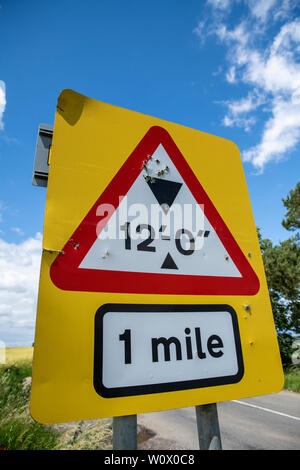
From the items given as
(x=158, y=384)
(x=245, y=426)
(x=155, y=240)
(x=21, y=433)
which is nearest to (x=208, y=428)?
(x=158, y=384)

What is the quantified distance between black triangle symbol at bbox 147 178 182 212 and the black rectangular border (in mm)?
379

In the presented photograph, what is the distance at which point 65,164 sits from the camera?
0.80 m

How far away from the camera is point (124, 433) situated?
609 mm

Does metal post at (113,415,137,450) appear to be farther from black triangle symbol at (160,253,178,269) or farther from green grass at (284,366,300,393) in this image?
green grass at (284,366,300,393)

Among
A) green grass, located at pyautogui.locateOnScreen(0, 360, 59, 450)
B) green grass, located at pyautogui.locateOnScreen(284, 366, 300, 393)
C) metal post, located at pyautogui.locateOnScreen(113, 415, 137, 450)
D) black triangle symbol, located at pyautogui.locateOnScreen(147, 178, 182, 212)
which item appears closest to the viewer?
metal post, located at pyautogui.locateOnScreen(113, 415, 137, 450)

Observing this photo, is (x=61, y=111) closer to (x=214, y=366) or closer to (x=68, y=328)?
(x=68, y=328)

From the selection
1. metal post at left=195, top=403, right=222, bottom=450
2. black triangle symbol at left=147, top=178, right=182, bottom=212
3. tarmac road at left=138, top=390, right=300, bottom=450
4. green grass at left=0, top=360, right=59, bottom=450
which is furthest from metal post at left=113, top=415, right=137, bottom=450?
tarmac road at left=138, top=390, right=300, bottom=450

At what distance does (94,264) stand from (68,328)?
0.62 feet

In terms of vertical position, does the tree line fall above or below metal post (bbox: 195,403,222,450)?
above

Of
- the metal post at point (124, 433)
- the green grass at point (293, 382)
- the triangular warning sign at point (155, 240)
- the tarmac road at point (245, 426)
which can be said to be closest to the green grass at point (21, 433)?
the tarmac road at point (245, 426)

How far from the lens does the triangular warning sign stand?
0.74 meters

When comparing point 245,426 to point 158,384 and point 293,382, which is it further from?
point 158,384

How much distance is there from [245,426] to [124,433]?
574cm
